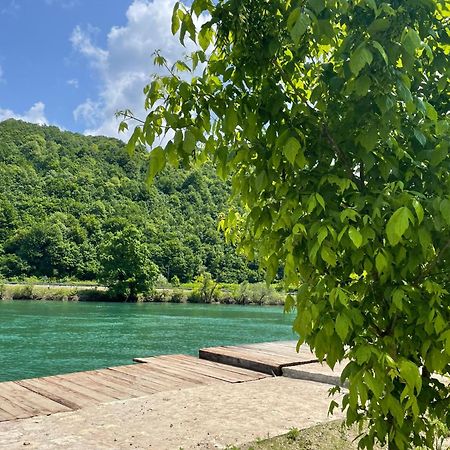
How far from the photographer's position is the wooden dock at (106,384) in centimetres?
537

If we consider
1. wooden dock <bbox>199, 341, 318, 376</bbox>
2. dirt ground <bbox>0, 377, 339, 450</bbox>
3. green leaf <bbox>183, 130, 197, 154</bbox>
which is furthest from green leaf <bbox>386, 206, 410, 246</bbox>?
wooden dock <bbox>199, 341, 318, 376</bbox>

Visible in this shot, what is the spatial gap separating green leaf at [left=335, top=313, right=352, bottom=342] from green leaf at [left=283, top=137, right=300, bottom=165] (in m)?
0.57

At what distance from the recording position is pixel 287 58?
2363mm

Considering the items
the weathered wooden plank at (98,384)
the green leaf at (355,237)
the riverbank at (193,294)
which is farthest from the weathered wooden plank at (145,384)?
the riverbank at (193,294)

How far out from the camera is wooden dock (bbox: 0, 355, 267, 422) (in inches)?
211

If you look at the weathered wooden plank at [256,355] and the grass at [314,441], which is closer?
the grass at [314,441]

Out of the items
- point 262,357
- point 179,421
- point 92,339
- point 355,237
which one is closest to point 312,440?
point 179,421

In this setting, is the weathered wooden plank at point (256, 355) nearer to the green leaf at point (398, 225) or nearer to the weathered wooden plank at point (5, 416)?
the weathered wooden plank at point (5, 416)

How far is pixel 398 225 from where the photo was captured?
62.9 inches

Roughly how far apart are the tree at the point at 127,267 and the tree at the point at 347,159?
61.1m

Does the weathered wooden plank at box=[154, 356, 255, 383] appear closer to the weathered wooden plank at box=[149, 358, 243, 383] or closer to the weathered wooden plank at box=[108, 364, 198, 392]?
the weathered wooden plank at box=[149, 358, 243, 383]

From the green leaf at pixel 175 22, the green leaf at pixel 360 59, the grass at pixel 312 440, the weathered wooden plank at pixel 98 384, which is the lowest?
the weathered wooden plank at pixel 98 384

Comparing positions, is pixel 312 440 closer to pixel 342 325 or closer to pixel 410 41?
pixel 342 325

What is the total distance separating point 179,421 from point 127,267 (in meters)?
62.3
